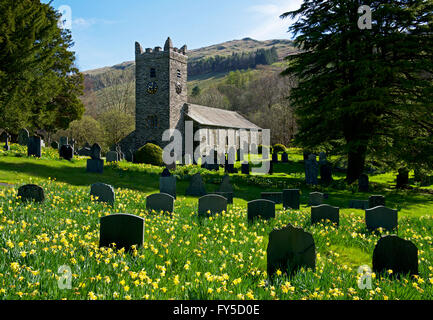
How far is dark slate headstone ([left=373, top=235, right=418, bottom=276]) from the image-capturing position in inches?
188

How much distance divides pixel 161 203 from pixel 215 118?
127ft

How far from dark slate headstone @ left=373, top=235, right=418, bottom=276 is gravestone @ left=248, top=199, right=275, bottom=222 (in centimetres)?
337

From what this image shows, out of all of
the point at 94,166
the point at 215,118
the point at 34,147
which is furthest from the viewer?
the point at 215,118

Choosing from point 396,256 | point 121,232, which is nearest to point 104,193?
point 121,232

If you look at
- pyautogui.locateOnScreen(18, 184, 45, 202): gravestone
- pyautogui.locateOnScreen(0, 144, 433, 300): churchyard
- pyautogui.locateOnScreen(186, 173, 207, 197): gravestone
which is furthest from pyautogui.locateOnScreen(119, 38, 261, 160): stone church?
pyautogui.locateOnScreen(18, 184, 45, 202): gravestone

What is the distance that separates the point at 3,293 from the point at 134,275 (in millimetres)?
1195

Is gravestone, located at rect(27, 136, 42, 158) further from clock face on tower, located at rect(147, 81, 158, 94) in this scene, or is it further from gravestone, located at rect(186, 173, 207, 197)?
clock face on tower, located at rect(147, 81, 158, 94)

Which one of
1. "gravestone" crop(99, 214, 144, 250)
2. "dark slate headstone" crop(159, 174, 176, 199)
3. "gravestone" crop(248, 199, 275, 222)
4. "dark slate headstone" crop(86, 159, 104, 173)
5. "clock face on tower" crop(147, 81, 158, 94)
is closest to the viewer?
"gravestone" crop(99, 214, 144, 250)

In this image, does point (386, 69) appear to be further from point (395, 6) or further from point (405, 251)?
point (405, 251)

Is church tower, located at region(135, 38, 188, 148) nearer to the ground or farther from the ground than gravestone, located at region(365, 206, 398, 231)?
farther from the ground

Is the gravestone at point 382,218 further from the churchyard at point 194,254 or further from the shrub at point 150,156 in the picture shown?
the shrub at point 150,156

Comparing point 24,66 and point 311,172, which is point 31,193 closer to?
point 311,172

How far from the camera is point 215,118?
Result: 4625 cm
